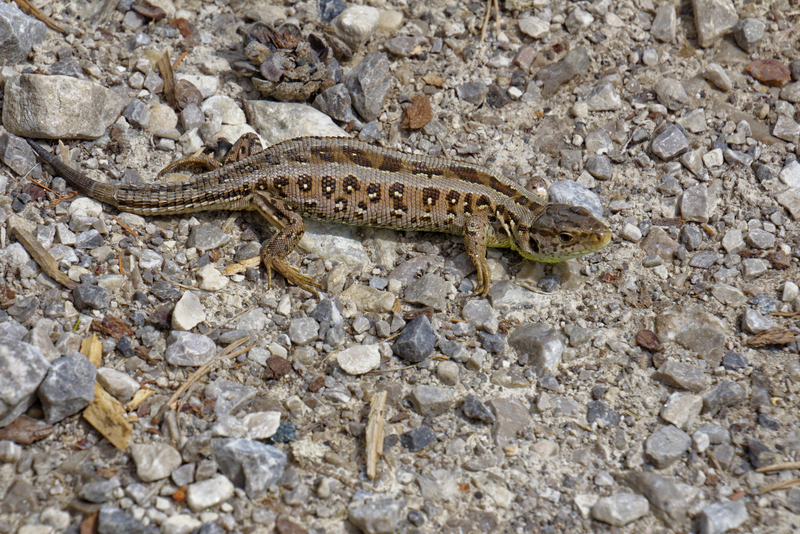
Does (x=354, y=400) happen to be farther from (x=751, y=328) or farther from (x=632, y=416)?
(x=751, y=328)

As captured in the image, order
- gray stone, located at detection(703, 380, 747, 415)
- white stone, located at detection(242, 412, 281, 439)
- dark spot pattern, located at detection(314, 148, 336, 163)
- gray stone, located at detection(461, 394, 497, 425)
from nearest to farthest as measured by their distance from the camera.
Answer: white stone, located at detection(242, 412, 281, 439)
gray stone, located at detection(461, 394, 497, 425)
gray stone, located at detection(703, 380, 747, 415)
dark spot pattern, located at detection(314, 148, 336, 163)

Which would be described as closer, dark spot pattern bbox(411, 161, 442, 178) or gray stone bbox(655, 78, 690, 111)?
dark spot pattern bbox(411, 161, 442, 178)

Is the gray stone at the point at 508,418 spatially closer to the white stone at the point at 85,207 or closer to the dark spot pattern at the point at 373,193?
the dark spot pattern at the point at 373,193

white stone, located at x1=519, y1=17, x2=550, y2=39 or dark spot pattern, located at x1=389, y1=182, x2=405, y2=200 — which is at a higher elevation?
white stone, located at x1=519, y1=17, x2=550, y2=39

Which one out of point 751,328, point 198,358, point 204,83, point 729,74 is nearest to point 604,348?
point 751,328

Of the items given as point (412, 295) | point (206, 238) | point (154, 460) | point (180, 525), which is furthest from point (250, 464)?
point (206, 238)

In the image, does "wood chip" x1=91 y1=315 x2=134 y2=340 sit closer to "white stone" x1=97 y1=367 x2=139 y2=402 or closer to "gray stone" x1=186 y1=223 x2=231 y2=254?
"white stone" x1=97 y1=367 x2=139 y2=402

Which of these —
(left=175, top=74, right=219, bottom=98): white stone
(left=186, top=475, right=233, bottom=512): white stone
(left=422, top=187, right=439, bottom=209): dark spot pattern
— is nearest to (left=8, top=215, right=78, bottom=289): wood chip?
(left=186, top=475, right=233, bottom=512): white stone
